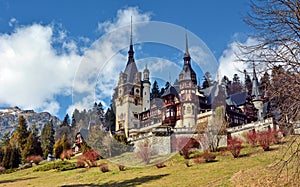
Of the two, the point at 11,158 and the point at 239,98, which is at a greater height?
the point at 239,98

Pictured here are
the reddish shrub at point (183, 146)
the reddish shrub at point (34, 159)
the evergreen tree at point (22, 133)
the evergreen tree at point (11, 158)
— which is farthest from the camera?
the evergreen tree at point (22, 133)

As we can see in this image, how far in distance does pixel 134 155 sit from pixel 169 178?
3636 millimetres

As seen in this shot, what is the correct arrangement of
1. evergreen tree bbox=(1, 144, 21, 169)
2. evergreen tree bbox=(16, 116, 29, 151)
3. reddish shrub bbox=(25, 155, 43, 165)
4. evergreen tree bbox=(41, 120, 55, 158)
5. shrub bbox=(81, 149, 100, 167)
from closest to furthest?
shrub bbox=(81, 149, 100, 167)
reddish shrub bbox=(25, 155, 43, 165)
evergreen tree bbox=(1, 144, 21, 169)
evergreen tree bbox=(16, 116, 29, 151)
evergreen tree bbox=(41, 120, 55, 158)

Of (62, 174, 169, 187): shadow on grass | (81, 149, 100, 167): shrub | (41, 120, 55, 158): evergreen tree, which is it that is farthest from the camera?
(41, 120, 55, 158): evergreen tree

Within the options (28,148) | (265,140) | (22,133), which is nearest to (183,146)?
(265,140)

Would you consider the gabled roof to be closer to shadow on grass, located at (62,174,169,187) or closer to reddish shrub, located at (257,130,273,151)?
reddish shrub, located at (257,130,273,151)

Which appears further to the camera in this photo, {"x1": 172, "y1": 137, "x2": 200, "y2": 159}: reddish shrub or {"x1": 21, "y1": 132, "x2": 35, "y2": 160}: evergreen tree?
{"x1": 21, "y1": 132, "x2": 35, "y2": 160}: evergreen tree

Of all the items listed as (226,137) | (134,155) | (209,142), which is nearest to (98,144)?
(134,155)

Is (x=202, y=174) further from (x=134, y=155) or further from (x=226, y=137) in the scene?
(x=226, y=137)

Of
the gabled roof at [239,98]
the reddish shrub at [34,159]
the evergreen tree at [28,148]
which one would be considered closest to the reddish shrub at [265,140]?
the gabled roof at [239,98]

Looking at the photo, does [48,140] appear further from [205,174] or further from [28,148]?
[205,174]

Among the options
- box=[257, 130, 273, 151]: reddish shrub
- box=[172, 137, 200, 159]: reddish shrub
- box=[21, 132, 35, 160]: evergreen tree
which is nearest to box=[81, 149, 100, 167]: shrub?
box=[172, 137, 200, 159]: reddish shrub

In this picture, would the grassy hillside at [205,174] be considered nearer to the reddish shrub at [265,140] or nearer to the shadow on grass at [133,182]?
the shadow on grass at [133,182]

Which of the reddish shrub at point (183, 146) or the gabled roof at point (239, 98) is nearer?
the reddish shrub at point (183, 146)
